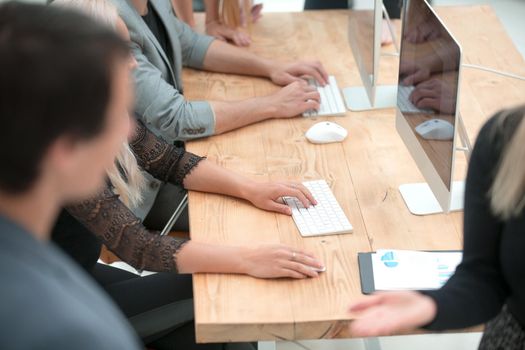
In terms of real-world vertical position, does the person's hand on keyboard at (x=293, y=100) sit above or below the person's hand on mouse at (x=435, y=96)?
below

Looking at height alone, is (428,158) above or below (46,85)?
below

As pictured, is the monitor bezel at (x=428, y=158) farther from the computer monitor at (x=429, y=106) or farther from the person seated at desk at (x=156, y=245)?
the person seated at desk at (x=156, y=245)

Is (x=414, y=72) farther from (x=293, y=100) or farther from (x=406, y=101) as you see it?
(x=293, y=100)

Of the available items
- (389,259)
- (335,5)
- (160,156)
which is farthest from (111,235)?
(335,5)

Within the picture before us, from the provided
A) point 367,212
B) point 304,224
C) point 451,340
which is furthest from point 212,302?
point 451,340

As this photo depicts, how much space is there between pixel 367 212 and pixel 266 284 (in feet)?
1.19

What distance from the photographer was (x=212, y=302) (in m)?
1.61

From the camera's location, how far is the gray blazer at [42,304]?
2.90 ft

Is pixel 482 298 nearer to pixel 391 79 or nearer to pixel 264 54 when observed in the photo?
pixel 391 79

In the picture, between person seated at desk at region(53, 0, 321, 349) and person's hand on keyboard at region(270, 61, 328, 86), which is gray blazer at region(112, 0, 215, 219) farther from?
person's hand on keyboard at region(270, 61, 328, 86)

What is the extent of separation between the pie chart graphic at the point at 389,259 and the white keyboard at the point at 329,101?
0.71 meters

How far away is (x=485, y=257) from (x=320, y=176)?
746 millimetres

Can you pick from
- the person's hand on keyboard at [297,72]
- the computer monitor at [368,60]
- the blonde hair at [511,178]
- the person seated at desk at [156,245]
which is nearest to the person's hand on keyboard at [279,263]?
the person seated at desk at [156,245]

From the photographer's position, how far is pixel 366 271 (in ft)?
5.52
